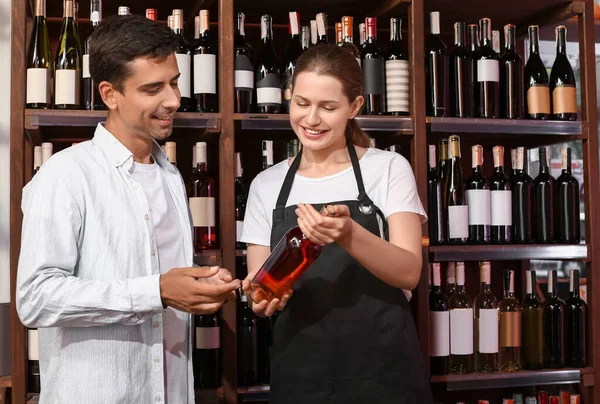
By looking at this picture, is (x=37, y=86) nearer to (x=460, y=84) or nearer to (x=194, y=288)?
(x=194, y=288)

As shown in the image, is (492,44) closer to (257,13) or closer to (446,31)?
(446,31)

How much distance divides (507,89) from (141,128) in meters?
1.49

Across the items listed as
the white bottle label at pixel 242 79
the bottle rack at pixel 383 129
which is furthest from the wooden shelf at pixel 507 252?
the white bottle label at pixel 242 79

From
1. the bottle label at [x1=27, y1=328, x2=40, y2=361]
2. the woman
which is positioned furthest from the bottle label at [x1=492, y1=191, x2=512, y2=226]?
the bottle label at [x1=27, y1=328, x2=40, y2=361]

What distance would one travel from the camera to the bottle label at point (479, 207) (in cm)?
248

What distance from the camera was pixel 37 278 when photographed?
1.43m

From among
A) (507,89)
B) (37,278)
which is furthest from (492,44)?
(37,278)

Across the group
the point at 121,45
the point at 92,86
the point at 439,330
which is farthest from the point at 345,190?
the point at 92,86

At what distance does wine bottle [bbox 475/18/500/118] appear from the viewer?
2514 millimetres

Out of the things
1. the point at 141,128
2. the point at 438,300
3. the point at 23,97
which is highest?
the point at 23,97

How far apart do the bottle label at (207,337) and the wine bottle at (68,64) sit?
2.67 ft

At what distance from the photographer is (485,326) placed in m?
2.45

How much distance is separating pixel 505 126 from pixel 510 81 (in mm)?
237

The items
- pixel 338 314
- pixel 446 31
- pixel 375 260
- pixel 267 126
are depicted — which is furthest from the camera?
pixel 446 31
